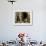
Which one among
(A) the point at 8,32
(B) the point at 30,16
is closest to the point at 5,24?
(A) the point at 8,32

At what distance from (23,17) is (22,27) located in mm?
354

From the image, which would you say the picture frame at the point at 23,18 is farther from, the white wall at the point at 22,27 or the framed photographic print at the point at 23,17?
the white wall at the point at 22,27

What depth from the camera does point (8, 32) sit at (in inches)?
179

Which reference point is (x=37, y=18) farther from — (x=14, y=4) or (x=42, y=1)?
(x=14, y=4)

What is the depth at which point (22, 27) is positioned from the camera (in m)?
4.55

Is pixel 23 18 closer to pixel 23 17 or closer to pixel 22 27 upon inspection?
pixel 23 17

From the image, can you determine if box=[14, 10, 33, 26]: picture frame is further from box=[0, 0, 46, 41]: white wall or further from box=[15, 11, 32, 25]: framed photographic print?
box=[0, 0, 46, 41]: white wall

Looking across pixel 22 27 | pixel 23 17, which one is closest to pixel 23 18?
pixel 23 17

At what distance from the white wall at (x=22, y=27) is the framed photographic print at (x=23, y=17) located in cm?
14

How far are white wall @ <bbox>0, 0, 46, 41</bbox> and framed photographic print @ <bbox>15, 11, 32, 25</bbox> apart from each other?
139 millimetres

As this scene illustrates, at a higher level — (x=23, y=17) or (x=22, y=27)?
(x=23, y=17)

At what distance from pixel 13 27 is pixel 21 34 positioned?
1419 mm

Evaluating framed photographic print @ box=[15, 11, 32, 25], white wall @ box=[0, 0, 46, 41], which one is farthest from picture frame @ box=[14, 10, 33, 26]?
white wall @ box=[0, 0, 46, 41]

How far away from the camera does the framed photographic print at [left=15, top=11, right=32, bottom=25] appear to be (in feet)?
14.9
